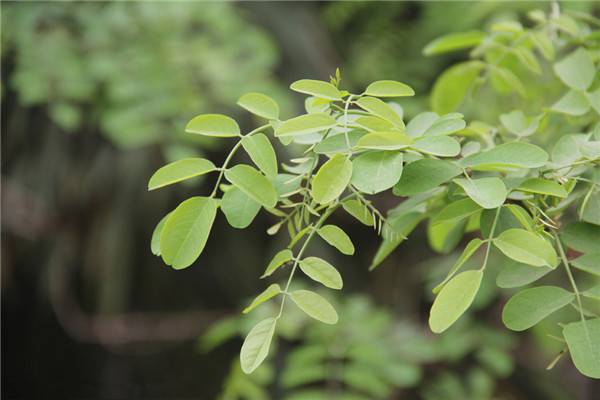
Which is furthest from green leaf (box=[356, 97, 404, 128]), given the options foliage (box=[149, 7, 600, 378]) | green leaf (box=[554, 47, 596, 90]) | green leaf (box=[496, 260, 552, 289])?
green leaf (box=[554, 47, 596, 90])

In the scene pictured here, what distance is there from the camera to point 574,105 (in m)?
0.47

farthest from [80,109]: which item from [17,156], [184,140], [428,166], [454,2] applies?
[428,166]

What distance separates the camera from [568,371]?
1.72 m

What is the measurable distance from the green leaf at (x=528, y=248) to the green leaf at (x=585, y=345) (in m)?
0.04

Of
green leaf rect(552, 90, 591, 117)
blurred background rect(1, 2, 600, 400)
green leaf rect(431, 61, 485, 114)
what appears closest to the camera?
green leaf rect(552, 90, 591, 117)

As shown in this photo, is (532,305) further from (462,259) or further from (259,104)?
(259,104)

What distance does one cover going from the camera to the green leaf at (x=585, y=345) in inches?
12.5

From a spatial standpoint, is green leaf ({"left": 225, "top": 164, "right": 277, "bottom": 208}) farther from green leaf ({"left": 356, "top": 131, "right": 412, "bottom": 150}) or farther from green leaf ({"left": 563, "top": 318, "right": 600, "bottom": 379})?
green leaf ({"left": 563, "top": 318, "right": 600, "bottom": 379})

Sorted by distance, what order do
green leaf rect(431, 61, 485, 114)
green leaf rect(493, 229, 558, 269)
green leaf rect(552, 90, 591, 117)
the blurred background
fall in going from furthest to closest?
the blurred background < green leaf rect(431, 61, 485, 114) < green leaf rect(552, 90, 591, 117) < green leaf rect(493, 229, 558, 269)

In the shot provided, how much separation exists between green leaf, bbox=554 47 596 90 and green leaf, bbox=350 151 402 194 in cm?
22

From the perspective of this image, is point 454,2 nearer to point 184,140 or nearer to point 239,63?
point 239,63

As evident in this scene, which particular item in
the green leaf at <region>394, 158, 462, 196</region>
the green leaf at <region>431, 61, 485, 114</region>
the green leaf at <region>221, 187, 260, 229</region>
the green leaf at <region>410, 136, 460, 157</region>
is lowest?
the green leaf at <region>431, 61, 485, 114</region>

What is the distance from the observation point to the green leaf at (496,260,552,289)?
35cm

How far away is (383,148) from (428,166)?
0.10 ft
